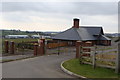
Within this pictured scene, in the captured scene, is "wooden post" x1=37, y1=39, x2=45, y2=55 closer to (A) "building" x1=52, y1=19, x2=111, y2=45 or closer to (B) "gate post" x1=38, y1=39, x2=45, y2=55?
(B) "gate post" x1=38, y1=39, x2=45, y2=55

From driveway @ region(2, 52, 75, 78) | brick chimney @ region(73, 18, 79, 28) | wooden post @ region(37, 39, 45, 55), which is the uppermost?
brick chimney @ region(73, 18, 79, 28)

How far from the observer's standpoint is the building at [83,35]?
137ft

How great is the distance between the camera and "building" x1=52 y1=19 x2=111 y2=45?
41828 mm

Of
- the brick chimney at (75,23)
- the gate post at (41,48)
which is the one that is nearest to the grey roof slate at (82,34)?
the brick chimney at (75,23)

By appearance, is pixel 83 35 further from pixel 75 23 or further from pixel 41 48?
pixel 41 48

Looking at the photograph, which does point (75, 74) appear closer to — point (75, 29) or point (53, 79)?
point (53, 79)

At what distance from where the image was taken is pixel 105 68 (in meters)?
11.4

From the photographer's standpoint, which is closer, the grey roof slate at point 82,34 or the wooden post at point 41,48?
the wooden post at point 41,48

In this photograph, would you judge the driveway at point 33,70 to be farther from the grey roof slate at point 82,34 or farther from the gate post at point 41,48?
the grey roof slate at point 82,34

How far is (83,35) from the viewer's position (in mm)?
42406

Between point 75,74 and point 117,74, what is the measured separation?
2.05m

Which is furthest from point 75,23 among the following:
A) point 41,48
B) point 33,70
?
point 33,70

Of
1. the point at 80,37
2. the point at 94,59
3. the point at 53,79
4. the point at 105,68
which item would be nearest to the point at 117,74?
the point at 105,68

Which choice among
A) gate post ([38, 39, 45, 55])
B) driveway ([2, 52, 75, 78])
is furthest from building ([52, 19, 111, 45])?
driveway ([2, 52, 75, 78])
